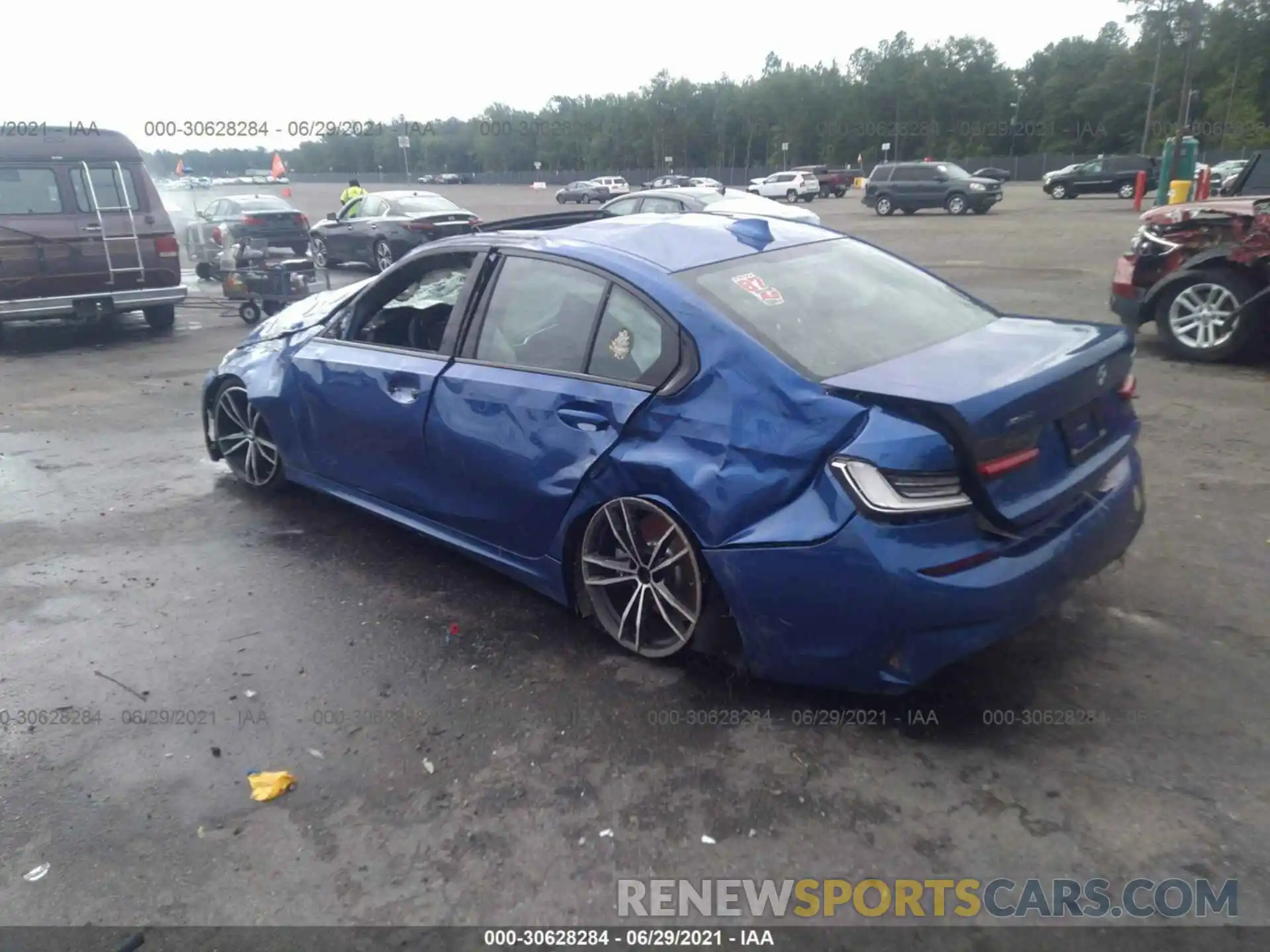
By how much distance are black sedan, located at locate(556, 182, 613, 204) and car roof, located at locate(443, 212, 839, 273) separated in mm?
48841

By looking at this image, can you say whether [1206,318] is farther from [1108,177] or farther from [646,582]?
[1108,177]

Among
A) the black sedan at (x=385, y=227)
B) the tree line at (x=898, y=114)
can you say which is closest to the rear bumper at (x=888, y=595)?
the black sedan at (x=385, y=227)

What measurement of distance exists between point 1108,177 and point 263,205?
1337 inches

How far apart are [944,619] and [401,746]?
1.86 meters

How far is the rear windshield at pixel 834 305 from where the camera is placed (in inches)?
137

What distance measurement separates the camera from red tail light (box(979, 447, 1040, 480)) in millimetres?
3017

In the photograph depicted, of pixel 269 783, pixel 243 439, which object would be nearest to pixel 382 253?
pixel 243 439

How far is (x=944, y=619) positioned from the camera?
9.80ft

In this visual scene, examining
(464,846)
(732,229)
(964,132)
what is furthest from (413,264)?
(964,132)

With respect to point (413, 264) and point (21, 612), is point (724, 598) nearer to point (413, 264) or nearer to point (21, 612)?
point (413, 264)

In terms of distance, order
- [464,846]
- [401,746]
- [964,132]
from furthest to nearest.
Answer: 1. [964,132]
2. [401,746]
3. [464,846]

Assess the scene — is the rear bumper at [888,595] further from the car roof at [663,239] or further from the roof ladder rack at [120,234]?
the roof ladder rack at [120,234]

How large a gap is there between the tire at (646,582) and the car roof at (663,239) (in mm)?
982

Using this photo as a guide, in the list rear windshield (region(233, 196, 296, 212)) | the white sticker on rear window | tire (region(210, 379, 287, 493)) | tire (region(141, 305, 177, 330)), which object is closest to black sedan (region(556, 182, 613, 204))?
rear windshield (region(233, 196, 296, 212))
